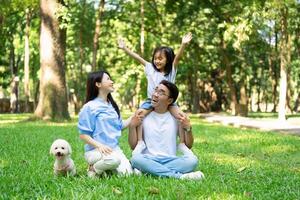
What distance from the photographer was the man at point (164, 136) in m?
6.10

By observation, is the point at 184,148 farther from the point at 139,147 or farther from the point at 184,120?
the point at 139,147

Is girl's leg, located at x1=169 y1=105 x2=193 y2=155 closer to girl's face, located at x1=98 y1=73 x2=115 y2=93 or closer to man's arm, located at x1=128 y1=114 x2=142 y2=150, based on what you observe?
man's arm, located at x1=128 y1=114 x2=142 y2=150

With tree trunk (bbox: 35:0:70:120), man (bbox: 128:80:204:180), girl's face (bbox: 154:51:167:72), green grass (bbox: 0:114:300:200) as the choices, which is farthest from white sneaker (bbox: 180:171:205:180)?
tree trunk (bbox: 35:0:70:120)

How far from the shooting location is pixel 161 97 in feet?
20.7

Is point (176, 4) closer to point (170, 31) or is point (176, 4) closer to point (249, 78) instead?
point (170, 31)

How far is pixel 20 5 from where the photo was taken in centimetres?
2352

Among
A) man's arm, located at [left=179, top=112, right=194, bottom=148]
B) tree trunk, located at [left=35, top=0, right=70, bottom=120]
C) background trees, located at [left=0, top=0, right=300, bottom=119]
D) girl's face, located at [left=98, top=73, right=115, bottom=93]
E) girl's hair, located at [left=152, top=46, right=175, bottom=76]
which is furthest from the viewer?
background trees, located at [left=0, top=0, right=300, bottom=119]

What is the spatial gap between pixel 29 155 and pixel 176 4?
24136mm

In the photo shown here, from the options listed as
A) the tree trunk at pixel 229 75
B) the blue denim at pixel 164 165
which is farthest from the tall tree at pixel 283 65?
the blue denim at pixel 164 165

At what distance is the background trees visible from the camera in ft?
80.6

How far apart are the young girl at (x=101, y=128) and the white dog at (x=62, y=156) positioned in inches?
8.2

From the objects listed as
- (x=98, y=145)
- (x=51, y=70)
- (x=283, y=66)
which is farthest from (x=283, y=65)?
(x=98, y=145)

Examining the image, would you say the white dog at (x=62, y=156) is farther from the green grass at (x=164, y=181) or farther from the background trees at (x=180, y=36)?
the background trees at (x=180, y=36)

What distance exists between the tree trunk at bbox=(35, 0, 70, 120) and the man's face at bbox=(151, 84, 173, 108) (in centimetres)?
1335
